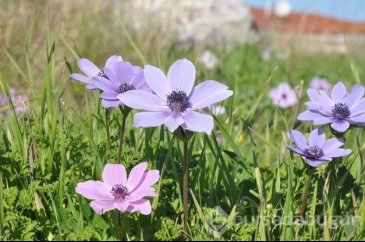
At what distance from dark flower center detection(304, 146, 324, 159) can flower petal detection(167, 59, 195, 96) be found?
0.35 meters

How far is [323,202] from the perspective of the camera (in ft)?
5.78

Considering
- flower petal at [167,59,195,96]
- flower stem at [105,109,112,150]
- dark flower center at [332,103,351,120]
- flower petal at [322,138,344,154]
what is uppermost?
flower petal at [167,59,195,96]

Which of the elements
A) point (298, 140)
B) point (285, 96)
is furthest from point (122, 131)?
point (285, 96)

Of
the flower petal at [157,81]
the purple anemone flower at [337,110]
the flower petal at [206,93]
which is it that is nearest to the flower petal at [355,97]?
the purple anemone flower at [337,110]

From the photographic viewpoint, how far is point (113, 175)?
1610 mm

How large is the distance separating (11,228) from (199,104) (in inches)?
22.5

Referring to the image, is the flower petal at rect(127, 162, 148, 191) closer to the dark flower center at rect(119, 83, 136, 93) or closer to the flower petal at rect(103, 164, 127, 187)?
the flower petal at rect(103, 164, 127, 187)

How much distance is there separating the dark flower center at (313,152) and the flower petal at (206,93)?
29 cm

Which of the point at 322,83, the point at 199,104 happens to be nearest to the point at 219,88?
the point at 199,104

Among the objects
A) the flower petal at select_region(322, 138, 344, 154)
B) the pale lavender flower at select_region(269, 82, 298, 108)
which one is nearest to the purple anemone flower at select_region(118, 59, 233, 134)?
the flower petal at select_region(322, 138, 344, 154)

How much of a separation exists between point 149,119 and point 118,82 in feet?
0.67

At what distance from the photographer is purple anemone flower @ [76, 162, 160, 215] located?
1.52 metres

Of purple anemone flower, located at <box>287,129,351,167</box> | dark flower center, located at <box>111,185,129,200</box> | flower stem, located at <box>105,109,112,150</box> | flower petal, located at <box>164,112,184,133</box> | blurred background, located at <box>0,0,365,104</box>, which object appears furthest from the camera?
blurred background, located at <box>0,0,365,104</box>

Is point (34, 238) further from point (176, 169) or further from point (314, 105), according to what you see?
point (314, 105)
